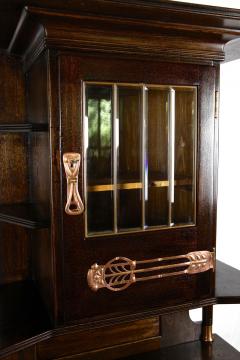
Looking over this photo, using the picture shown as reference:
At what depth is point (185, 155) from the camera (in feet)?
3.59

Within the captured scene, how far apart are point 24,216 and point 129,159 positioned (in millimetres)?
327

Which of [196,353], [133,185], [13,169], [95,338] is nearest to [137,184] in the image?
[133,185]

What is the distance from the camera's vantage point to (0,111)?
1.24 m

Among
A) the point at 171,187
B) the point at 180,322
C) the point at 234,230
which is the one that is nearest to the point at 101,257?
the point at 171,187

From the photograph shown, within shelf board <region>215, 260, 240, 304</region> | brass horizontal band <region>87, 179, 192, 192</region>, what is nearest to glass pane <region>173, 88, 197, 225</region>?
brass horizontal band <region>87, 179, 192, 192</region>

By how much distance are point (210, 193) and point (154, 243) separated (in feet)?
0.72

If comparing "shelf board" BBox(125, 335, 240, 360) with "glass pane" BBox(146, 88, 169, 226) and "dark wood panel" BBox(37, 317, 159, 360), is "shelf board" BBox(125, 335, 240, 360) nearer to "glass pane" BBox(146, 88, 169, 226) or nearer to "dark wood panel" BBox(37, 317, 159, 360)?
"dark wood panel" BBox(37, 317, 159, 360)

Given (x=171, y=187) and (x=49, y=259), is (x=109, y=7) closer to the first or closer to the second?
(x=171, y=187)

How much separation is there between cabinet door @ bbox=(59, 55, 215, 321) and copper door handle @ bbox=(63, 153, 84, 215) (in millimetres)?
13

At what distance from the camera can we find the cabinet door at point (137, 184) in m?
0.97

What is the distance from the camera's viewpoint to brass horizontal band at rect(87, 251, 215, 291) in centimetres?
101

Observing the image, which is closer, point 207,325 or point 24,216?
point 24,216

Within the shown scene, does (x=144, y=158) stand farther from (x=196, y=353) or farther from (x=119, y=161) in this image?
(x=196, y=353)

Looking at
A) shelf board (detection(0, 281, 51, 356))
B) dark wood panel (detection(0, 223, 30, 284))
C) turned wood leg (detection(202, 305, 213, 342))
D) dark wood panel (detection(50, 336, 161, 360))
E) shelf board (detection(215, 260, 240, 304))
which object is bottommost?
dark wood panel (detection(50, 336, 161, 360))
